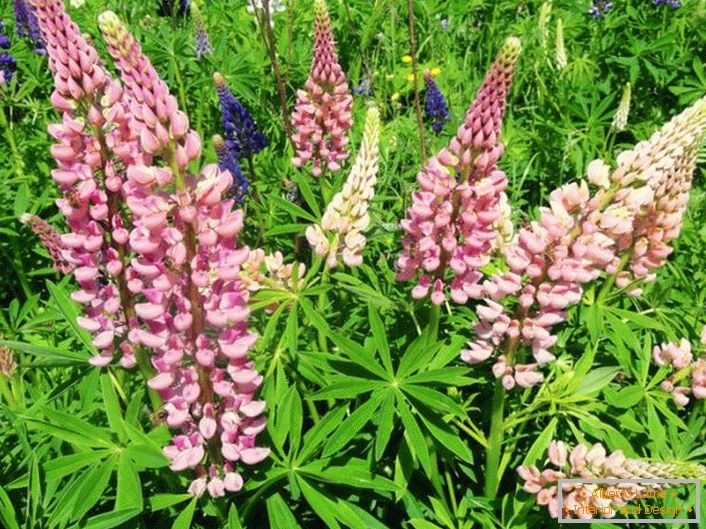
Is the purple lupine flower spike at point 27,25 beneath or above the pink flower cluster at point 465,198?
above

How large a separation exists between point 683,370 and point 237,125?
90.7 inches

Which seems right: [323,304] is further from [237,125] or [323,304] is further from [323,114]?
[237,125]

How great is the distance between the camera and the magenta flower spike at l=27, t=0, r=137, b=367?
1.48m

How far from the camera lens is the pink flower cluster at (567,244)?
67.6 inches

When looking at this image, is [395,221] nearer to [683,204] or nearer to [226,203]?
[683,204]

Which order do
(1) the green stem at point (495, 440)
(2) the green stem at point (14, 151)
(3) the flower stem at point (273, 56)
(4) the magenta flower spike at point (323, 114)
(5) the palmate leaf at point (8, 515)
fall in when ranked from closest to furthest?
1. (5) the palmate leaf at point (8, 515)
2. (1) the green stem at point (495, 440)
3. (3) the flower stem at point (273, 56)
4. (4) the magenta flower spike at point (323, 114)
5. (2) the green stem at point (14, 151)

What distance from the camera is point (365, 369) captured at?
79.4 inches

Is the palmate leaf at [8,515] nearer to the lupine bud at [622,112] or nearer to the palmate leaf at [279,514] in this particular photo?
the palmate leaf at [279,514]

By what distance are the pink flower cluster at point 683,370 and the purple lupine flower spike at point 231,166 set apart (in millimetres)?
1870

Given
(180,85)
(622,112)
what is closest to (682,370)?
(622,112)

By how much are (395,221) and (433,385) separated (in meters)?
1.55

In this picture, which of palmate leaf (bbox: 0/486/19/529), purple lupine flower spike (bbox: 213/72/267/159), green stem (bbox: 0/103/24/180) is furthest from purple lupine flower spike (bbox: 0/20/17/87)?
palmate leaf (bbox: 0/486/19/529)

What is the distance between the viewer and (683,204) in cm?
A: 213

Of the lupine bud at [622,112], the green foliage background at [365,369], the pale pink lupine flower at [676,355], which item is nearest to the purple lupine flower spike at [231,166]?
the green foliage background at [365,369]
